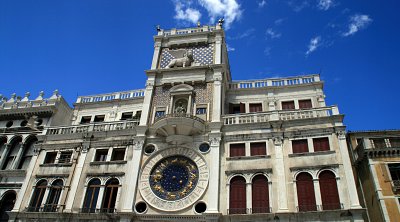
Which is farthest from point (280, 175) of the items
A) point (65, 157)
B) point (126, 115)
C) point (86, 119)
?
point (86, 119)

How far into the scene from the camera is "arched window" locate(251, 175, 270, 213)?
24359 millimetres

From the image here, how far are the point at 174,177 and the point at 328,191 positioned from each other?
11.5 metres

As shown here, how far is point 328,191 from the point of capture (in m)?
24.0

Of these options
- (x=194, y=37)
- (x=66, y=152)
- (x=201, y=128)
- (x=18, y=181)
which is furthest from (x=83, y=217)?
(x=194, y=37)

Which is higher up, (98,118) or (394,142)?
(98,118)

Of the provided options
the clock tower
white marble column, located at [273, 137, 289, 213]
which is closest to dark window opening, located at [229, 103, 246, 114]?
the clock tower

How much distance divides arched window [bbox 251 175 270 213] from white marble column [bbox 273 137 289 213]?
3.03ft

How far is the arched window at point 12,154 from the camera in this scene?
3341 centimetres

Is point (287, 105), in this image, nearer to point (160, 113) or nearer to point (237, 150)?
point (237, 150)

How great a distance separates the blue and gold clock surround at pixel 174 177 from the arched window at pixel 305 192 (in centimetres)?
772

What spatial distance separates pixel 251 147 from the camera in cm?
2758

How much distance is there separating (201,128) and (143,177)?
616 cm

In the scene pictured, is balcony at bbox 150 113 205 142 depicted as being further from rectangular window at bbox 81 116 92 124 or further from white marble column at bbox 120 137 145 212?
rectangular window at bbox 81 116 92 124

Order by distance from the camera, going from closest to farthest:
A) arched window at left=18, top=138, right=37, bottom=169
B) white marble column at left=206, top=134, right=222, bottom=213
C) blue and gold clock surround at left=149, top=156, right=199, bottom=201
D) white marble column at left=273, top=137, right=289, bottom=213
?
white marble column at left=273, top=137, right=289, bottom=213
white marble column at left=206, top=134, right=222, bottom=213
blue and gold clock surround at left=149, top=156, right=199, bottom=201
arched window at left=18, top=138, right=37, bottom=169
